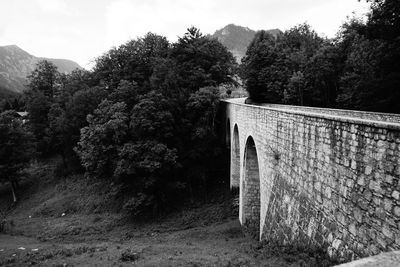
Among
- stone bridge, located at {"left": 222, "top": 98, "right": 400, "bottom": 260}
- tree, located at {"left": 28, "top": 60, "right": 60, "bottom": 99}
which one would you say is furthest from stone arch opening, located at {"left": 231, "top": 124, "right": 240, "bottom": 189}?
Result: tree, located at {"left": 28, "top": 60, "right": 60, "bottom": 99}

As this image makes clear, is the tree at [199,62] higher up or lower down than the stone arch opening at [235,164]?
higher up

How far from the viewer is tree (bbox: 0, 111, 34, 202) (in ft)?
97.0

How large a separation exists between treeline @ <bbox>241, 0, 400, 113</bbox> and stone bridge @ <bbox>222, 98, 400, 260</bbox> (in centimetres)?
683

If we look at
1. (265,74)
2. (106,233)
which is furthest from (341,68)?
(106,233)

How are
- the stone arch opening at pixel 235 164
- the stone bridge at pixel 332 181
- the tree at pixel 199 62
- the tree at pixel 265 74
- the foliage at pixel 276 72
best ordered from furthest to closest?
the tree at pixel 265 74
the foliage at pixel 276 72
the tree at pixel 199 62
the stone arch opening at pixel 235 164
the stone bridge at pixel 332 181

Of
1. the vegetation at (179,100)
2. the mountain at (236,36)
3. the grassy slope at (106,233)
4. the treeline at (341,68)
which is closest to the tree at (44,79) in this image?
the vegetation at (179,100)

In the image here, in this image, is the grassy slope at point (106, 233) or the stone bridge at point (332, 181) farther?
the grassy slope at point (106, 233)

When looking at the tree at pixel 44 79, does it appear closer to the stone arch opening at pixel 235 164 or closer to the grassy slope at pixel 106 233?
the grassy slope at pixel 106 233

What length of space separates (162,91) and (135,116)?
3.87 meters

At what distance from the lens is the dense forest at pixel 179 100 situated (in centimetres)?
1778

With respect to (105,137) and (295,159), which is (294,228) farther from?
(105,137)

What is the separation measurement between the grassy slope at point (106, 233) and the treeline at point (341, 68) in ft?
37.7

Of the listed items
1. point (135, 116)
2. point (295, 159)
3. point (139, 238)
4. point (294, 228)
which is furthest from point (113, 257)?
point (135, 116)

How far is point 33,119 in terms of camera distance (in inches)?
1469
